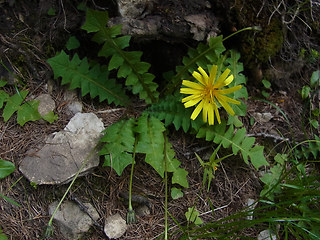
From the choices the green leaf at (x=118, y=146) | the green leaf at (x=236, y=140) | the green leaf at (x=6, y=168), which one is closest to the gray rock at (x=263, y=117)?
the green leaf at (x=236, y=140)

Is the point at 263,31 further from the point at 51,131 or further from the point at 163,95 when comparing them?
the point at 51,131

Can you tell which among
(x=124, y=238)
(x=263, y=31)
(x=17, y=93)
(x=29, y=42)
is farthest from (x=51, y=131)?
(x=263, y=31)

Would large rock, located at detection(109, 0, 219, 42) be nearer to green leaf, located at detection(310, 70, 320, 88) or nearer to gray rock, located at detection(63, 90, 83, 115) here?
gray rock, located at detection(63, 90, 83, 115)

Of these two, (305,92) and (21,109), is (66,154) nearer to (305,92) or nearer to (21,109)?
(21,109)

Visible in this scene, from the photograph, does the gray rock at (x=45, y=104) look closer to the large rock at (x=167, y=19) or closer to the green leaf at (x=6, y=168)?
the green leaf at (x=6, y=168)

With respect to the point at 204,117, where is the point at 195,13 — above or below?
above

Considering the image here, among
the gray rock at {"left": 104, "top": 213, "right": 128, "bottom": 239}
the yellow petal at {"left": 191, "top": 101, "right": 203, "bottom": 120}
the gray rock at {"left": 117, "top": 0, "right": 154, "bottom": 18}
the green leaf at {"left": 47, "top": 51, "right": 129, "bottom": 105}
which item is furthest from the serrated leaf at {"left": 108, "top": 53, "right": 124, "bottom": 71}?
the gray rock at {"left": 104, "top": 213, "right": 128, "bottom": 239}

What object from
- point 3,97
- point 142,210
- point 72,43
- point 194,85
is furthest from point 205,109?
point 3,97

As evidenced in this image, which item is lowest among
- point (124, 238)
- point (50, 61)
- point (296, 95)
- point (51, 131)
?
point (124, 238)
